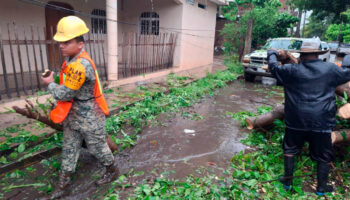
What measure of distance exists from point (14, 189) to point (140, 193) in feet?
4.85

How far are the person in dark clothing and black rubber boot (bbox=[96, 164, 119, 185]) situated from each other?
83.2 inches

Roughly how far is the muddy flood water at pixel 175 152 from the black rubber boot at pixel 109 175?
0.23 ft

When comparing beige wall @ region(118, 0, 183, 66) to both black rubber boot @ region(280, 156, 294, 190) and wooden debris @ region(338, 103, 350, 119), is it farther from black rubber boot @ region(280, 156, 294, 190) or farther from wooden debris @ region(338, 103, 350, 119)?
black rubber boot @ region(280, 156, 294, 190)

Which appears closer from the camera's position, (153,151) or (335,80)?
(335,80)

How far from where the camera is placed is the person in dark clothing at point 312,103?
2.68m

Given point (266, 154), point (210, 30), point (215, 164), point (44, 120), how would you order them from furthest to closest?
point (210, 30), point (266, 154), point (215, 164), point (44, 120)

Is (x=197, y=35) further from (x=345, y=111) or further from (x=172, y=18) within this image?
(x=345, y=111)

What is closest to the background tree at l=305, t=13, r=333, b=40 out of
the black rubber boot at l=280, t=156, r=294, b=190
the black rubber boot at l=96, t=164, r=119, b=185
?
the black rubber boot at l=280, t=156, r=294, b=190

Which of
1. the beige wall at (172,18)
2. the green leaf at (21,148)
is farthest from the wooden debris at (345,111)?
the beige wall at (172,18)

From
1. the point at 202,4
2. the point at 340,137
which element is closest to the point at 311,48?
the point at 340,137

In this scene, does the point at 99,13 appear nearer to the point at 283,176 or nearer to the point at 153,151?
the point at 153,151

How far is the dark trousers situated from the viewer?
9.07 ft

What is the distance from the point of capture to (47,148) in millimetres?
3580

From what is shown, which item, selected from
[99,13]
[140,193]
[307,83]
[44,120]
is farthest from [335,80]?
[99,13]
